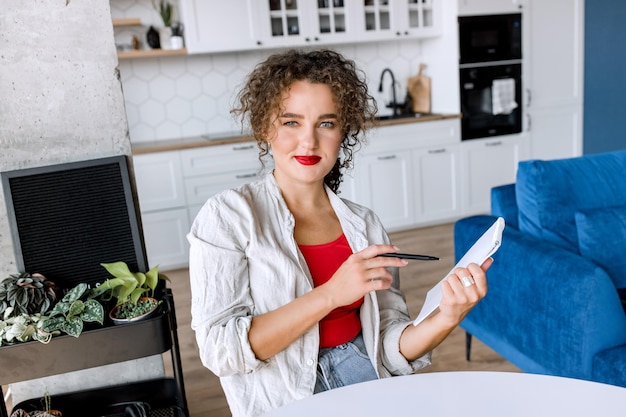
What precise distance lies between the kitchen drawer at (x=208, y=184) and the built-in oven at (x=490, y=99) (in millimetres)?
1841

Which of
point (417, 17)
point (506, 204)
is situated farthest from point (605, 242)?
point (417, 17)

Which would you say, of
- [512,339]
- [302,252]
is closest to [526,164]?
[512,339]

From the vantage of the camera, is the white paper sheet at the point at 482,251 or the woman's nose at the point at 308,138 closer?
the white paper sheet at the point at 482,251

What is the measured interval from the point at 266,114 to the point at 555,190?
1.43m

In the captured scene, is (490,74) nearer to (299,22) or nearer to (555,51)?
(555,51)

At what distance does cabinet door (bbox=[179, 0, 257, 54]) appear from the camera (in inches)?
164

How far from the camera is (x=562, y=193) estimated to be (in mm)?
2271

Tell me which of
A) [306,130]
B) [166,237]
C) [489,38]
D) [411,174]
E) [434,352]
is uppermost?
[489,38]

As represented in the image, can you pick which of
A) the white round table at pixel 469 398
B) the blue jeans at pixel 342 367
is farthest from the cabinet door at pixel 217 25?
the white round table at pixel 469 398

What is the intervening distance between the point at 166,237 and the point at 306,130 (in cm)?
320

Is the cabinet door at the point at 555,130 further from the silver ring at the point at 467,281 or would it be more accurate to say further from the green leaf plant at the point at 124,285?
the silver ring at the point at 467,281

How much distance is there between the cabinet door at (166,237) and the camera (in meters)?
4.20

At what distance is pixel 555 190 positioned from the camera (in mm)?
2264

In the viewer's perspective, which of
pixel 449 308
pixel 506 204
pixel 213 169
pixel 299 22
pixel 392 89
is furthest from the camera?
pixel 392 89
